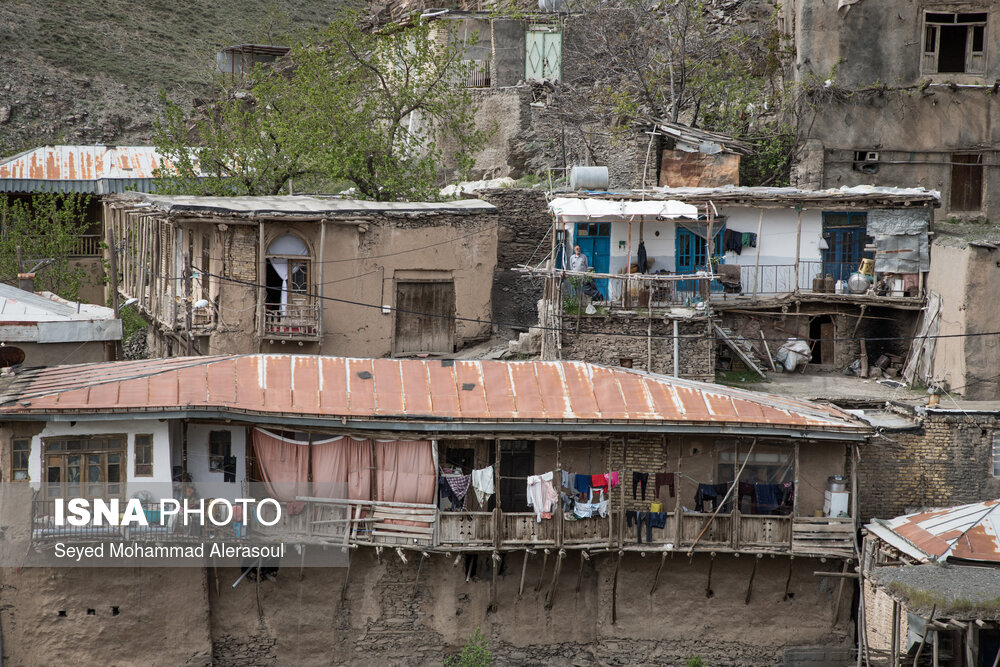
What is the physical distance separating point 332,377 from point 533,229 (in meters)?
11.6

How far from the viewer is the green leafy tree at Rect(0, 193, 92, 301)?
3816 cm

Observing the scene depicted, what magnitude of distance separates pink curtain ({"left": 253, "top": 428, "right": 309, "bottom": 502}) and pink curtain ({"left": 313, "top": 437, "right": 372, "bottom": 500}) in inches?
11.1

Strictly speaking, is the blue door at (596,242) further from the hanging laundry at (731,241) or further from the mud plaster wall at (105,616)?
the mud plaster wall at (105,616)

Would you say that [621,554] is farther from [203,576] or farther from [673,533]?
[203,576]

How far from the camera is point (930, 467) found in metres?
25.2

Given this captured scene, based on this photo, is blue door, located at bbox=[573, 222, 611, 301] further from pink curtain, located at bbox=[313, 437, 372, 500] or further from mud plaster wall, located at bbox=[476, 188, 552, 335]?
pink curtain, located at bbox=[313, 437, 372, 500]

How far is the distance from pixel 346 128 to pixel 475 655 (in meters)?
17.6

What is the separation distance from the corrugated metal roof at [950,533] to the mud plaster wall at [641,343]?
20.9ft

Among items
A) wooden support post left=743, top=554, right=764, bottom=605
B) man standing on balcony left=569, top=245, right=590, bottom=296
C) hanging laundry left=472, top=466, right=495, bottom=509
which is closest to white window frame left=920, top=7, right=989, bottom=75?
man standing on balcony left=569, top=245, right=590, bottom=296

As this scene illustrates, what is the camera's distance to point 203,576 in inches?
894

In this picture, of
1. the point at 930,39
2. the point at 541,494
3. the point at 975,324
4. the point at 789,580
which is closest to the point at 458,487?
the point at 541,494

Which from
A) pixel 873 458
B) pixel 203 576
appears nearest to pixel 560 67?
pixel 873 458

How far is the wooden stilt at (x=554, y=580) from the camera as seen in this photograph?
23.5 m

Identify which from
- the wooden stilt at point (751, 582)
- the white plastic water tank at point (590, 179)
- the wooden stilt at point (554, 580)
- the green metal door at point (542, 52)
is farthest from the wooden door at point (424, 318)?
the green metal door at point (542, 52)
